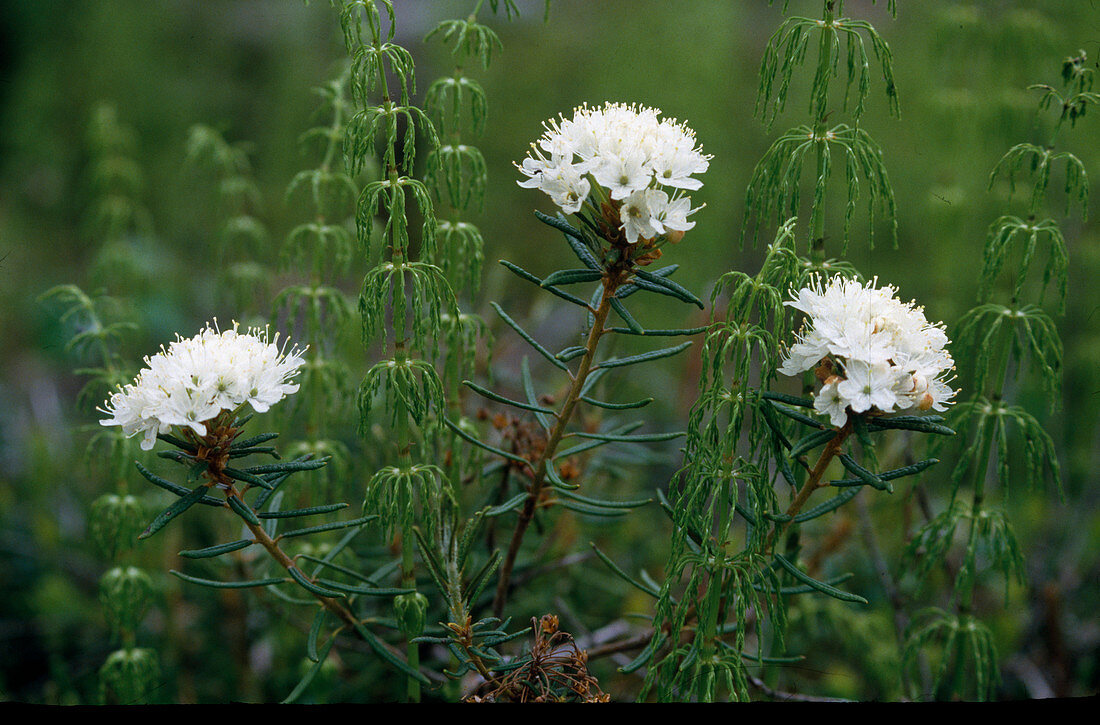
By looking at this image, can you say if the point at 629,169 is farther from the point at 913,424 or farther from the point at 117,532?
the point at 117,532

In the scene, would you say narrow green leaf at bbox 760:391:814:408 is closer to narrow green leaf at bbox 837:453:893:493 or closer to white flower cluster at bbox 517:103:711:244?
narrow green leaf at bbox 837:453:893:493

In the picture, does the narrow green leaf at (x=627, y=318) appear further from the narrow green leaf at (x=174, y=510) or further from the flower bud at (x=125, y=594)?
the flower bud at (x=125, y=594)

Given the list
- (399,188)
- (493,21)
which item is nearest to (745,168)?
(493,21)

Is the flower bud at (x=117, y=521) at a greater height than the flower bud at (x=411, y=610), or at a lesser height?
greater

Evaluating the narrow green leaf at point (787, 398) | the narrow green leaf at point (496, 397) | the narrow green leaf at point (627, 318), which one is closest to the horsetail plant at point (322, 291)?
the narrow green leaf at point (496, 397)

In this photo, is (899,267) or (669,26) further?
(669,26)

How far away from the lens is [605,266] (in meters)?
0.91

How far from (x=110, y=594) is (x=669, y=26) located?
2.19 m

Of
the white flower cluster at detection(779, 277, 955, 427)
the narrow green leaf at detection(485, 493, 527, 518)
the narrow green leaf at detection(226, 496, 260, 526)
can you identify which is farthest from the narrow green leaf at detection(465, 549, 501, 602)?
the white flower cluster at detection(779, 277, 955, 427)

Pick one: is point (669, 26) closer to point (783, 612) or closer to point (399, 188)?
point (399, 188)

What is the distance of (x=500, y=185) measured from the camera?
8.74ft

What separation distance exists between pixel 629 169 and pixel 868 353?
315 millimetres

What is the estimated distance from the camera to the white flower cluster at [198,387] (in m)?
0.83

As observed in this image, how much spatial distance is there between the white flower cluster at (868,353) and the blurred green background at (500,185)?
25.0 inches
